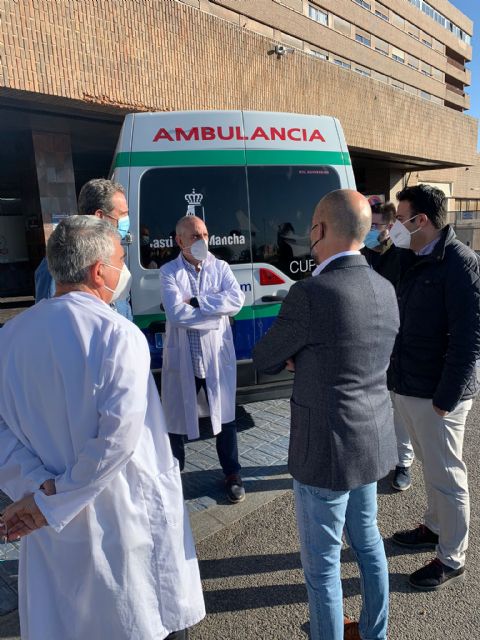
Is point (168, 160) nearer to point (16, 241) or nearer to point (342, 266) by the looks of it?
point (342, 266)

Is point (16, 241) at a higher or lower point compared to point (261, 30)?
lower

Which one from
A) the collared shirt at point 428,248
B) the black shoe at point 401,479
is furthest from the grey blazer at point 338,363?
the black shoe at point 401,479

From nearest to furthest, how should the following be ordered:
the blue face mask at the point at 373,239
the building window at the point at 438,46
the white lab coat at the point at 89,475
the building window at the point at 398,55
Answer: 1. the white lab coat at the point at 89,475
2. the blue face mask at the point at 373,239
3. the building window at the point at 398,55
4. the building window at the point at 438,46

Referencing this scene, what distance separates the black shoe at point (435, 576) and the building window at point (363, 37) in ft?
95.9

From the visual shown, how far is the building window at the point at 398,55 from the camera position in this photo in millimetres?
29438

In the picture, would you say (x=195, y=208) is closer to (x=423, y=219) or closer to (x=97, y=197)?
(x=97, y=197)

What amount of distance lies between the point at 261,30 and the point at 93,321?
2117cm

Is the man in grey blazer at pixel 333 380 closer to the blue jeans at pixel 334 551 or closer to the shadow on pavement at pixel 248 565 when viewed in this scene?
the blue jeans at pixel 334 551

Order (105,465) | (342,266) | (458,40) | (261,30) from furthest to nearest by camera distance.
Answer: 1. (458,40)
2. (261,30)
3. (342,266)
4. (105,465)

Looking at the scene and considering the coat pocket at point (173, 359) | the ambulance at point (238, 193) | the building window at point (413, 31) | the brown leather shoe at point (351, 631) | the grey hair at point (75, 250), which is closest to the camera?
the grey hair at point (75, 250)

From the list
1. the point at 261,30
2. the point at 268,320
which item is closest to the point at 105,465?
the point at 268,320

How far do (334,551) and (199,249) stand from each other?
2.05 meters

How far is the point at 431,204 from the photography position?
7.98ft

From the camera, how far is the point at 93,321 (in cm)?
140
